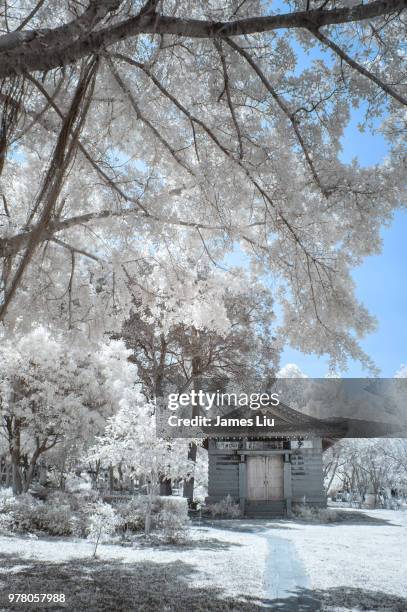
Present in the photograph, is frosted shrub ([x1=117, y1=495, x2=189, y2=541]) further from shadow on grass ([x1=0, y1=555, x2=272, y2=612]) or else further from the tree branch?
the tree branch

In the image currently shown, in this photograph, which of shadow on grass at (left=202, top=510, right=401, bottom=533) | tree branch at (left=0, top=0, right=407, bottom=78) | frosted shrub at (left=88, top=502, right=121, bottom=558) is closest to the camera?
tree branch at (left=0, top=0, right=407, bottom=78)

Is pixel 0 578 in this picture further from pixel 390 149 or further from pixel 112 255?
pixel 390 149

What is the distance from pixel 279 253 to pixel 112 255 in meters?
2.50

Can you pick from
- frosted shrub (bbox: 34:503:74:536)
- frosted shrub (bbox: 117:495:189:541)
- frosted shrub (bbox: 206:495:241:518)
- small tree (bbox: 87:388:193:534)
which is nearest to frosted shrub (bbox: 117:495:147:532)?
frosted shrub (bbox: 117:495:189:541)

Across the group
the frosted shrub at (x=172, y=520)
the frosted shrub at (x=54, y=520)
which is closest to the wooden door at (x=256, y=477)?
the frosted shrub at (x=172, y=520)

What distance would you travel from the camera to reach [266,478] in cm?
1997

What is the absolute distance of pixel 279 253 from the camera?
19.8 feet

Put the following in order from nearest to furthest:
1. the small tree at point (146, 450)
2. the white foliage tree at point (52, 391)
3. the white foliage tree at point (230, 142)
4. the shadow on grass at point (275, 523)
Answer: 1. the white foliage tree at point (230, 142)
2. the small tree at point (146, 450)
3. the shadow on grass at point (275, 523)
4. the white foliage tree at point (52, 391)

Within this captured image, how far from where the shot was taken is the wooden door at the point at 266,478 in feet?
65.1

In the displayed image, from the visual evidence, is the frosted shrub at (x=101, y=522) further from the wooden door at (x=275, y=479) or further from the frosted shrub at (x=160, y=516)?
the wooden door at (x=275, y=479)

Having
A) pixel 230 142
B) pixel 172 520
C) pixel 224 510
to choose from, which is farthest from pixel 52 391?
pixel 230 142

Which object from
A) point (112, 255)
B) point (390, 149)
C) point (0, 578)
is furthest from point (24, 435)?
point (390, 149)

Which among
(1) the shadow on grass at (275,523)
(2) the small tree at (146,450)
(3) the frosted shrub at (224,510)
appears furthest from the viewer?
(3) the frosted shrub at (224,510)

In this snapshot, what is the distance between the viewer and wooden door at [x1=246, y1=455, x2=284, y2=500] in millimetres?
19844
